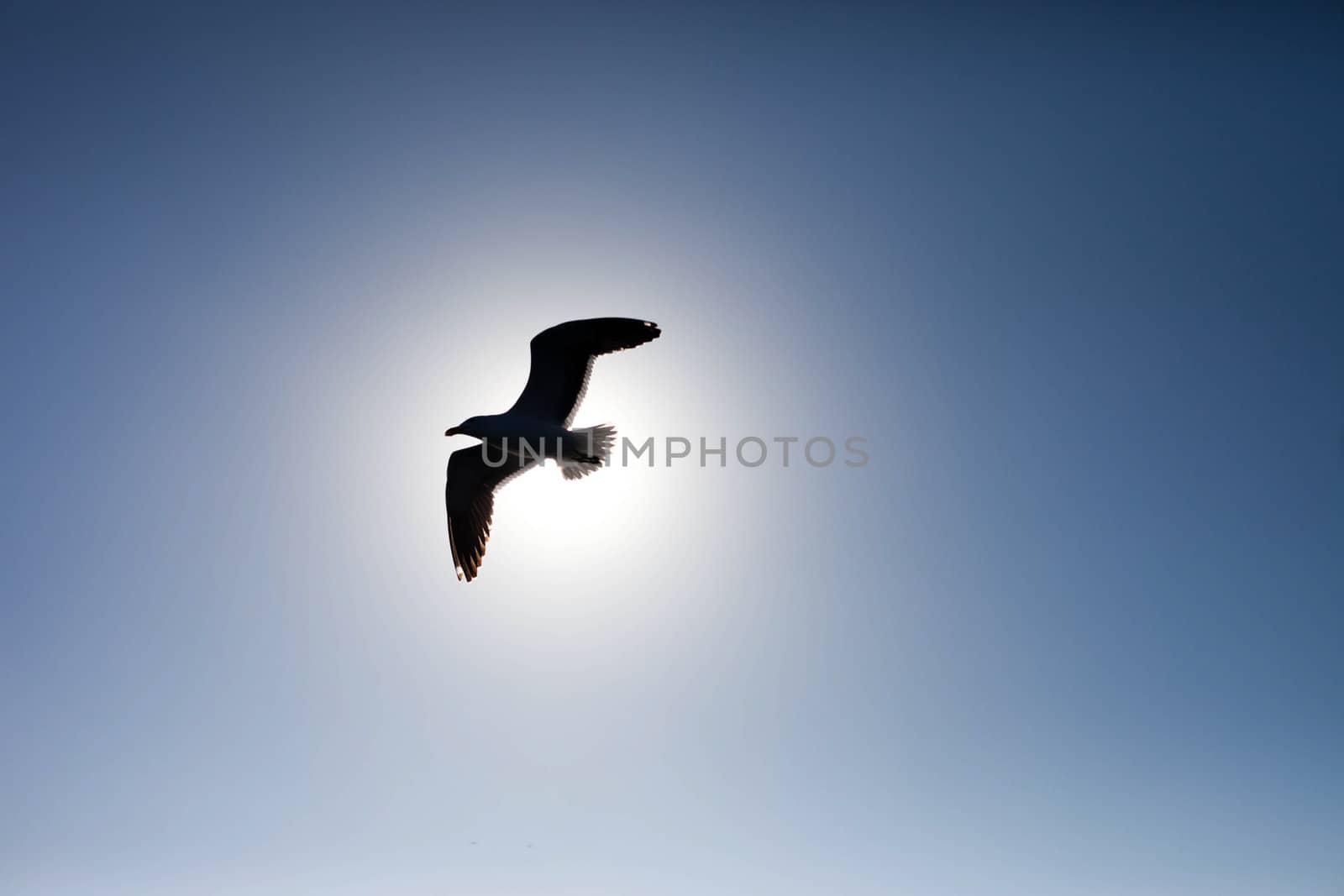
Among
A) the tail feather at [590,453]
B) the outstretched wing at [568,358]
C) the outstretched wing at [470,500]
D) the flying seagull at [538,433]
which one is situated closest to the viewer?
the outstretched wing at [568,358]

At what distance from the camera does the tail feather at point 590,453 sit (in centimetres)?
800

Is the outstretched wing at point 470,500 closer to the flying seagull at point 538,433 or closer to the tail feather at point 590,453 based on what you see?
the flying seagull at point 538,433

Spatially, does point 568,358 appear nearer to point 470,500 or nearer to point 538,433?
point 538,433

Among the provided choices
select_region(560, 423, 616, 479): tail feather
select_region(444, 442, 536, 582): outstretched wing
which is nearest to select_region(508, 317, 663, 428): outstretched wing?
select_region(560, 423, 616, 479): tail feather

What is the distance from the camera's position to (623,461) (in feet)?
26.5

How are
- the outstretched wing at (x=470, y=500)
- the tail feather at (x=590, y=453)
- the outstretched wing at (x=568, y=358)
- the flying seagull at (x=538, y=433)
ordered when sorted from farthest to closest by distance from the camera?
the outstretched wing at (x=470, y=500) < the tail feather at (x=590, y=453) < the flying seagull at (x=538, y=433) < the outstretched wing at (x=568, y=358)

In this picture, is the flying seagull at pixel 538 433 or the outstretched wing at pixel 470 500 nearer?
the flying seagull at pixel 538 433

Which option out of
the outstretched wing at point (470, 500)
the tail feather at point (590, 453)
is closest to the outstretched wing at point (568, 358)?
the tail feather at point (590, 453)

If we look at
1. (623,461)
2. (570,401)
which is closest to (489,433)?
(570,401)

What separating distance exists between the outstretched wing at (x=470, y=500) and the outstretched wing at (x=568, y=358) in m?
0.66

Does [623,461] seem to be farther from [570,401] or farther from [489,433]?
[489,433]

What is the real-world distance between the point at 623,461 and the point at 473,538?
181 cm

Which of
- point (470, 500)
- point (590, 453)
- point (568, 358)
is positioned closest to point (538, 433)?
point (590, 453)

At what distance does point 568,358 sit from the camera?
789 centimetres
